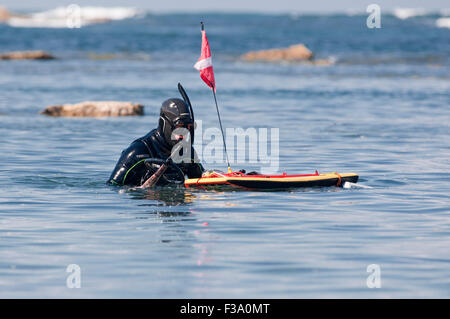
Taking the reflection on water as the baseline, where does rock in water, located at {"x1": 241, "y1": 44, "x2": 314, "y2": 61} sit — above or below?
above

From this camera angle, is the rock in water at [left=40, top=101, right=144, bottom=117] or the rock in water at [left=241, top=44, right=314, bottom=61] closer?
the rock in water at [left=40, top=101, right=144, bottom=117]

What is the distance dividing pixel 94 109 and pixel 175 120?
43.7 feet

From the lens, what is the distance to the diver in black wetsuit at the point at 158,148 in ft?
42.7

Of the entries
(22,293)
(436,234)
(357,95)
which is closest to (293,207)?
(436,234)

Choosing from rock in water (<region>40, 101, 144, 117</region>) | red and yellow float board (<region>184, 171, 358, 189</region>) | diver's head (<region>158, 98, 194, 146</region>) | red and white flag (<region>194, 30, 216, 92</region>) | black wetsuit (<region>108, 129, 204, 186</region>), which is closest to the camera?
diver's head (<region>158, 98, 194, 146</region>)

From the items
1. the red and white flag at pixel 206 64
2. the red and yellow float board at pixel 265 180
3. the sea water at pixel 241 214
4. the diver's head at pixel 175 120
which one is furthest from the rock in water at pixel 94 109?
the diver's head at pixel 175 120

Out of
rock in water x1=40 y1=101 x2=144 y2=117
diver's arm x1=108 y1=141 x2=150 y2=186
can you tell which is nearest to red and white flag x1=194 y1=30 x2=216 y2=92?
diver's arm x1=108 y1=141 x2=150 y2=186

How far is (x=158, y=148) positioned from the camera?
13.2 meters

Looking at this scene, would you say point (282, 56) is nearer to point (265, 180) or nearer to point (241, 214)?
point (265, 180)

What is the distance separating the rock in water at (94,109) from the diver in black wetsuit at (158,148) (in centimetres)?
1276

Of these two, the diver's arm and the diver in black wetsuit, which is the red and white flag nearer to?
the diver in black wetsuit

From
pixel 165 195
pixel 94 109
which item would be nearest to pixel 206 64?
pixel 165 195

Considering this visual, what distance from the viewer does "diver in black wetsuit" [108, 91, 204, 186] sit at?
1301cm

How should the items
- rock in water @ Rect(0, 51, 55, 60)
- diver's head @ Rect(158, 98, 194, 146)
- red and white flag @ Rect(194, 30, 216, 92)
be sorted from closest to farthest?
diver's head @ Rect(158, 98, 194, 146), red and white flag @ Rect(194, 30, 216, 92), rock in water @ Rect(0, 51, 55, 60)
